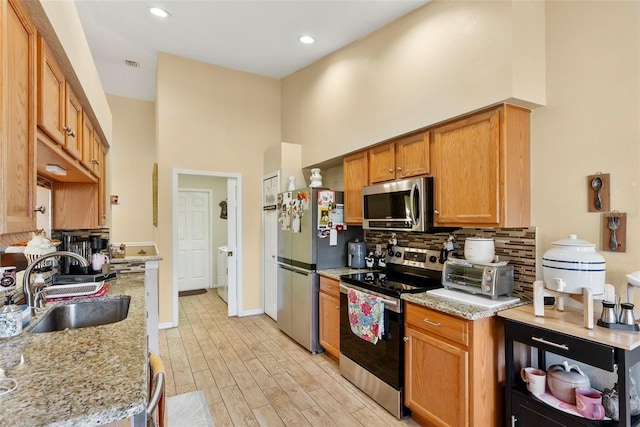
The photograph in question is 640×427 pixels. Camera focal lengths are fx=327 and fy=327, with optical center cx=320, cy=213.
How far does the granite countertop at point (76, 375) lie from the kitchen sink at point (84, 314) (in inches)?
9.7

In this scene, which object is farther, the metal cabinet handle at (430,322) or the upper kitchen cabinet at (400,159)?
the upper kitchen cabinet at (400,159)

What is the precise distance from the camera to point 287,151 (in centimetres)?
423

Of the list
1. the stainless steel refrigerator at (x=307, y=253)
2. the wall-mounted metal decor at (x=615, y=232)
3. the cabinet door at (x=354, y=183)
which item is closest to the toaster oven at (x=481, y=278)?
the wall-mounted metal decor at (x=615, y=232)

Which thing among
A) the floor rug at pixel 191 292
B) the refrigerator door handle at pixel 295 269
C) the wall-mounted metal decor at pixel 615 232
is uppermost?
the wall-mounted metal decor at pixel 615 232

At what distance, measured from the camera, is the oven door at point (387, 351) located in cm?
229

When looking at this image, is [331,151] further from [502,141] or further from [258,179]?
[502,141]

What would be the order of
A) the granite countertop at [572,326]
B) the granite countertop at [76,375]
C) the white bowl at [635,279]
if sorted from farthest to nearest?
the white bowl at [635,279] → the granite countertop at [572,326] → the granite countertop at [76,375]

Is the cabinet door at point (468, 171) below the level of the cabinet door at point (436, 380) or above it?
above

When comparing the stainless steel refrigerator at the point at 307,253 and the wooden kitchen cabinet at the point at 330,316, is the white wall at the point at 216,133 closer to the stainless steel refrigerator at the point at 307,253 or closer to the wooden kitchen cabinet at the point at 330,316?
the stainless steel refrigerator at the point at 307,253

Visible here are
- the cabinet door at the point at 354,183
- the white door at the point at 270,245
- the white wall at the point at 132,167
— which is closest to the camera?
the cabinet door at the point at 354,183

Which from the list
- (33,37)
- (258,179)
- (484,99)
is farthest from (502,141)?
(258,179)

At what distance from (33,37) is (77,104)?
89 cm

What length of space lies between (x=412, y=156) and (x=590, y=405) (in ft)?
6.10

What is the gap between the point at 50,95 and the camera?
1423 millimetres
